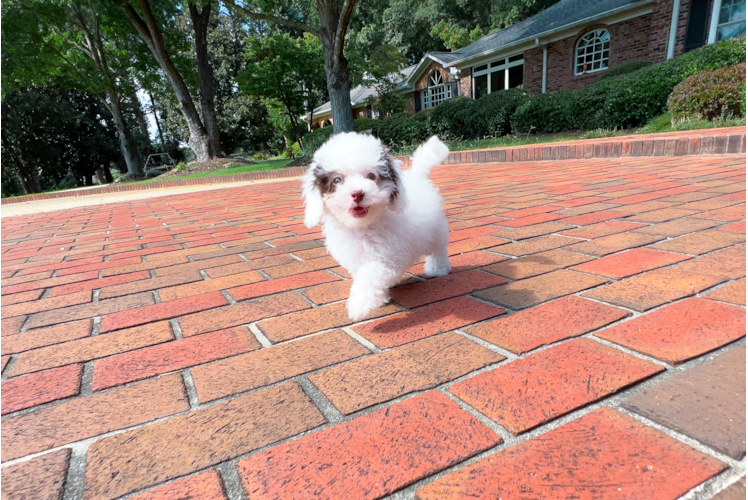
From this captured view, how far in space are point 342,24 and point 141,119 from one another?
28.5m

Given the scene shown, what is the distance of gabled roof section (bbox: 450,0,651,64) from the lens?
1638 cm

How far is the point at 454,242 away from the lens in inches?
118

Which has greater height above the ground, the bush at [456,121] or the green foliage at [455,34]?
the green foliage at [455,34]

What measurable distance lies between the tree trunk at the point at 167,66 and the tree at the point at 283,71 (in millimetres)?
3457

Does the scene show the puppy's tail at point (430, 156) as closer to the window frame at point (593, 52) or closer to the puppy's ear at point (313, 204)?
the puppy's ear at point (313, 204)

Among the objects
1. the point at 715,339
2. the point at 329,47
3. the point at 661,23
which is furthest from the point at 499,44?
the point at 715,339

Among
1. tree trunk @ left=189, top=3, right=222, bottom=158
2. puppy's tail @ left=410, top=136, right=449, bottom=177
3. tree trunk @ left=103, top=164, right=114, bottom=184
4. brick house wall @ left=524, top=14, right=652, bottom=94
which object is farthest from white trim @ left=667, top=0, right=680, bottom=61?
tree trunk @ left=103, top=164, right=114, bottom=184

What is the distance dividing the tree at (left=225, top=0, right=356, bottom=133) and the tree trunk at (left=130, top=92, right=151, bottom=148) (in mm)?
21811

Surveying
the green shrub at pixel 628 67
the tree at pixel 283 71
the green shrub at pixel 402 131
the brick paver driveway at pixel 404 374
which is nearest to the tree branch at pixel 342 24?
the green shrub at pixel 402 131

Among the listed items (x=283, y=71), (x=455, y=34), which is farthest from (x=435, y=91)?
(x=283, y=71)

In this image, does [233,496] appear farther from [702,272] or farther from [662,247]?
[662,247]

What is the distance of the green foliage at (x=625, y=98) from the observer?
10.0 metres

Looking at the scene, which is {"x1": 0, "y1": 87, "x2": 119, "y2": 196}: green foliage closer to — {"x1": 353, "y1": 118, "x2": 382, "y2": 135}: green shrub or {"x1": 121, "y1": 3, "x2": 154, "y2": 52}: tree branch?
{"x1": 121, "y1": 3, "x2": 154, "y2": 52}: tree branch

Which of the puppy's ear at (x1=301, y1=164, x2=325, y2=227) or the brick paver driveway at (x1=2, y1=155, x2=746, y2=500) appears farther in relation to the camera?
the puppy's ear at (x1=301, y1=164, x2=325, y2=227)
